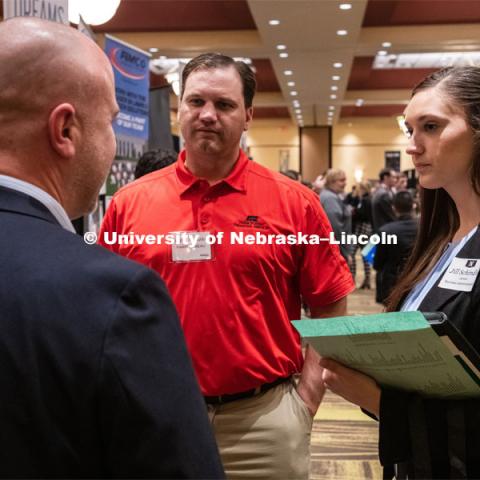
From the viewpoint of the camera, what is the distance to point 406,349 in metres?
1.15

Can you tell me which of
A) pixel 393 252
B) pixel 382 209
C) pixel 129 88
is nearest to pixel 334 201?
pixel 382 209

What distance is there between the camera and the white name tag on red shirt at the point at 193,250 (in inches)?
73.5

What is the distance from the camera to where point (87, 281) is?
2.48 feet

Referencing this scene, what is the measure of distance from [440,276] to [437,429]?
346mm

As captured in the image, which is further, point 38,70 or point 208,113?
point 208,113

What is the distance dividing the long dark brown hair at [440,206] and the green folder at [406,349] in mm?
414

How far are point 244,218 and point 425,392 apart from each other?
0.86 metres

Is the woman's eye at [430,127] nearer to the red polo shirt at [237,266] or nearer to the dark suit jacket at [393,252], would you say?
the red polo shirt at [237,266]

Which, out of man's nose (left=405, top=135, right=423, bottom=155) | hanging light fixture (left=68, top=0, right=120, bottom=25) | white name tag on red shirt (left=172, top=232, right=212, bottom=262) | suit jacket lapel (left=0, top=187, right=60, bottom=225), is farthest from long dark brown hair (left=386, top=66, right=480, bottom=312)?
hanging light fixture (left=68, top=0, right=120, bottom=25)

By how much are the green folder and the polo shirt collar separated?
2.82 ft

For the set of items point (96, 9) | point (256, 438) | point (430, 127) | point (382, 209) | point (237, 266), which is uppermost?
point (96, 9)

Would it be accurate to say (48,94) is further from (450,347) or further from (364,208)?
(364,208)

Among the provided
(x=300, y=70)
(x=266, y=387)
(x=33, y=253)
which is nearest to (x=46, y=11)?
(x=266, y=387)

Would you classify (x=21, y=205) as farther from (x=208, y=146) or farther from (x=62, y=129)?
(x=208, y=146)
